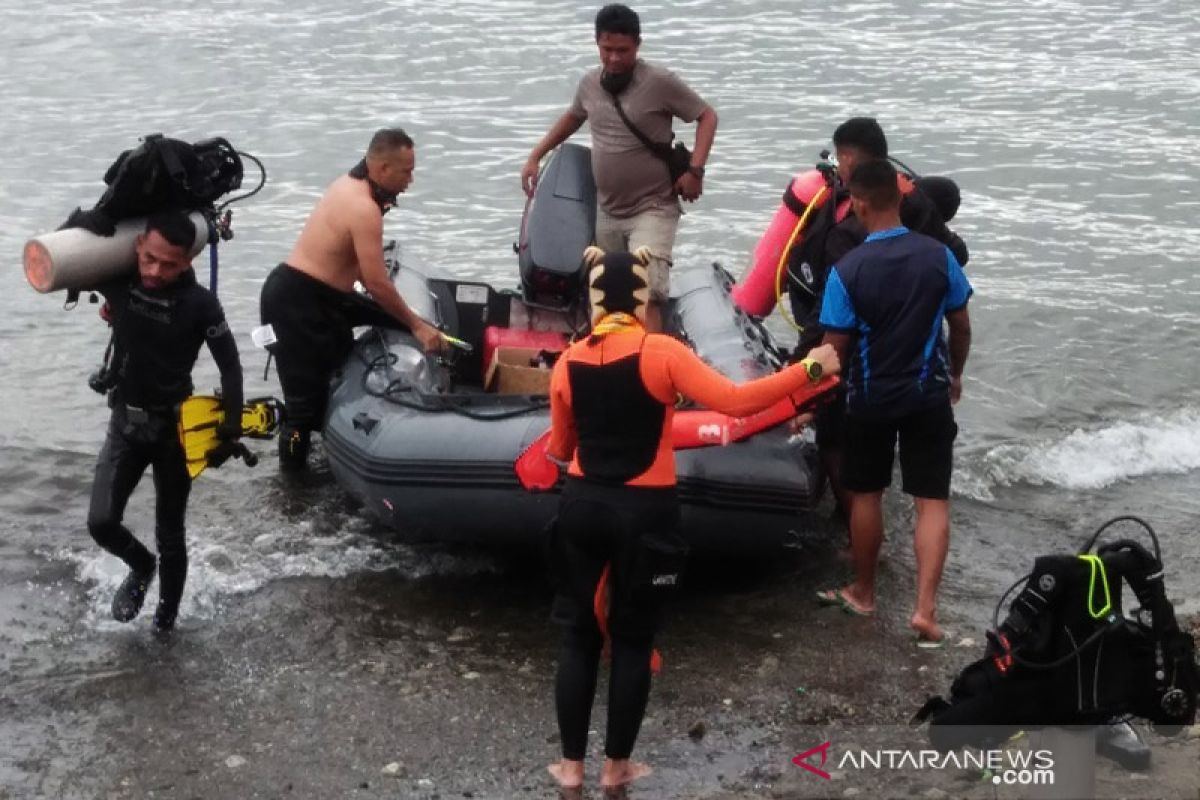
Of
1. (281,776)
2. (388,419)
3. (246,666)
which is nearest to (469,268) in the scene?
(388,419)

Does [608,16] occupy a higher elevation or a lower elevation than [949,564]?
higher

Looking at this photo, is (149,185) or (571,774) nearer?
(571,774)

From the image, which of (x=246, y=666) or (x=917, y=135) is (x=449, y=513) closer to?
(x=246, y=666)

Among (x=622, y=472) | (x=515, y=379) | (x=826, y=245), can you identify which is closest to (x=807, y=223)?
(x=826, y=245)

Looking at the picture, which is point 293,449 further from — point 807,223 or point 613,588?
point 613,588

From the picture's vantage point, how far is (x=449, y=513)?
6.29 metres

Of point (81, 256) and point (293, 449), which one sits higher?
point (81, 256)

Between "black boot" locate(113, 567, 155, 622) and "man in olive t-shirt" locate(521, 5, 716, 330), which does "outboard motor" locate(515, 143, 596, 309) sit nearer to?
"man in olive t-shirt" locate(521, 5, 716, 330)

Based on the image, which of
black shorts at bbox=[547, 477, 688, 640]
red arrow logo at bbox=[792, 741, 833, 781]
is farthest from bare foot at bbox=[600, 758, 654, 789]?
red arrow logo at bbox=[792, 741, 833, 781]

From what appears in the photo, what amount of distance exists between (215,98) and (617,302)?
1195 cm

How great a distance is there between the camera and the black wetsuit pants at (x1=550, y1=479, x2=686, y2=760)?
4504 mm

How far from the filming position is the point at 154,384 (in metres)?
5.54

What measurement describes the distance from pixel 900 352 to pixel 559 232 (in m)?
2.83

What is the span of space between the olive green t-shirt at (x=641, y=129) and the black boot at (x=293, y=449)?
1744 millimetres
